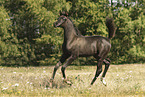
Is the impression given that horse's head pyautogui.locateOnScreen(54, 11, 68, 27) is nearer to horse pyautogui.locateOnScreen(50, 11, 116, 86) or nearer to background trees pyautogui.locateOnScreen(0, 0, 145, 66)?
horse pyautogui.locateOnScreen(50, 11, 116, 86)

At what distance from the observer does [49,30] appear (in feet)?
81.2

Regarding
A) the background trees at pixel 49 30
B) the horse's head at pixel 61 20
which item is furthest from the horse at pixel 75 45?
the background trees at pixel 49 30

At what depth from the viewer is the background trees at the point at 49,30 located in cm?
2428

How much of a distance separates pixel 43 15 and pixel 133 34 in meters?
12.1

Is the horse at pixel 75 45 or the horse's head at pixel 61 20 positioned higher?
the horse's head at pixel 61 20

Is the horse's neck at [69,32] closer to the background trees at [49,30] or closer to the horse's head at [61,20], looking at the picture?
the horse's head at [61,20]

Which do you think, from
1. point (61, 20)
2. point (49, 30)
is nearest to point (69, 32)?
point (61, 20)

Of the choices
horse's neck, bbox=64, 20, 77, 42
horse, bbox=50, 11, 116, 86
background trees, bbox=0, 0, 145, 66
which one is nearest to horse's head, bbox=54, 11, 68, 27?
horse, bbox=50, 11, 116, 86

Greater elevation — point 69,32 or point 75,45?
point 69,32

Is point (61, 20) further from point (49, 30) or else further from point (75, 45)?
point (49, 30)

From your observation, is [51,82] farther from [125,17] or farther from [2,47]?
[125,17]

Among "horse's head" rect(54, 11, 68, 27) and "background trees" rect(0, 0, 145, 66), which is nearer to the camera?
"horse's head" rect(54, 11, 68, 27)

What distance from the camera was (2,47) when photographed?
24000 millimetres

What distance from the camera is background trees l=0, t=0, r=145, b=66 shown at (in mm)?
24281
